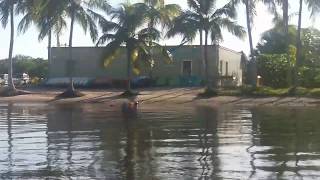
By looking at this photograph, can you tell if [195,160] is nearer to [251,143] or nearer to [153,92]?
[251,143]

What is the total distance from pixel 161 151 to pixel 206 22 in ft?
88.8

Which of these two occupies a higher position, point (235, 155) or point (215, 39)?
point (215, 39)

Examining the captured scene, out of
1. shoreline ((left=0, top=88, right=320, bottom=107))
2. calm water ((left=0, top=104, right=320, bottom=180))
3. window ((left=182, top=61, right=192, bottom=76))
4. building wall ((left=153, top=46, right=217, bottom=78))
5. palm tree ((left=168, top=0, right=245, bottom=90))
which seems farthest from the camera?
window ((left=182, top=61, right=192, bottom=76))

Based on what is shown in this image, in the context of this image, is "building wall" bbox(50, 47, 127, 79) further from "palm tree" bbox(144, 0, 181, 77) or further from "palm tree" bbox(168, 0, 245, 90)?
"palm tree" bbox(168, 0, 245, 90)

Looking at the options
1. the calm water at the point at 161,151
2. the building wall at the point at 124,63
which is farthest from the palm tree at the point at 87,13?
the calm water at the point at 161,151

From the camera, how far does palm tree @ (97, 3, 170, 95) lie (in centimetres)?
3847

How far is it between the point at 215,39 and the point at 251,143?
26381 millimetres

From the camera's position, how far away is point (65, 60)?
53406 millimetres

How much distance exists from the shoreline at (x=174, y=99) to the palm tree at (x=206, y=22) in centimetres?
250

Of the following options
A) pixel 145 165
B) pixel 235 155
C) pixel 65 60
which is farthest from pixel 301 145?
pixel 65 60

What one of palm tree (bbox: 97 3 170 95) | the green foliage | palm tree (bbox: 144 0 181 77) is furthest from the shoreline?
the green foliage

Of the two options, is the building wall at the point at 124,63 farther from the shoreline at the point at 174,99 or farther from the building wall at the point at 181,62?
the shoreline at the point at 174,99

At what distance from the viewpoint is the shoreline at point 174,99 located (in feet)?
111

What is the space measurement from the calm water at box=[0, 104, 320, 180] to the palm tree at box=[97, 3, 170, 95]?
2045cm
